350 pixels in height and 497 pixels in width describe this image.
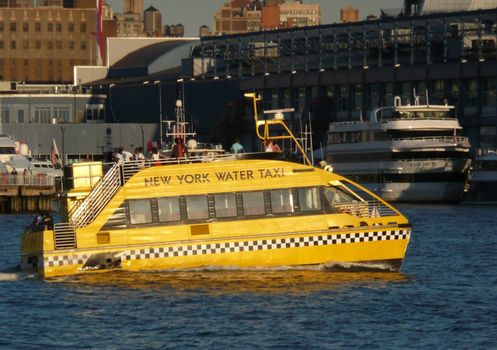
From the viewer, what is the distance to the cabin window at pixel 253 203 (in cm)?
5025

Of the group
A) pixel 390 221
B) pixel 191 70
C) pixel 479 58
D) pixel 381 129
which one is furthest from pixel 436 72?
pixel 390 221

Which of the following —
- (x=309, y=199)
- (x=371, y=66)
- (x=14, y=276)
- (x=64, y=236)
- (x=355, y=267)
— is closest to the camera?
(x=64, y=236)

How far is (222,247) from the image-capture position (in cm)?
5009

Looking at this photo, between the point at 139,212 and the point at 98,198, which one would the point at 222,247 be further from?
the point at 98,198

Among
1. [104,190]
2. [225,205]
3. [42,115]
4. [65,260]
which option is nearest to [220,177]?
[225,205]

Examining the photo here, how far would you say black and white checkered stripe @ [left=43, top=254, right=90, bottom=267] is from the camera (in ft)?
163

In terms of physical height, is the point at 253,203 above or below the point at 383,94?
below

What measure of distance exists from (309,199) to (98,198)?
20.2 feet

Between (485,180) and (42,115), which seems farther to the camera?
(42,115)

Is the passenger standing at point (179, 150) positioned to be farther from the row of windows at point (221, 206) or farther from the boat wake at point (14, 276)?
the boat wake at point (14, 276)

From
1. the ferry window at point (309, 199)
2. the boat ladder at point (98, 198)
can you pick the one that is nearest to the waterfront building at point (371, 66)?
the ferry window at point (309, 199)

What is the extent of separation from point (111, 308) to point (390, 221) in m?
10.3

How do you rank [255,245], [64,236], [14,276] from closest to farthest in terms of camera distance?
[64,236], [255,245], [14,276]

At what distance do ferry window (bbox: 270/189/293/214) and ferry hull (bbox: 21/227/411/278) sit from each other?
0.76 metres
